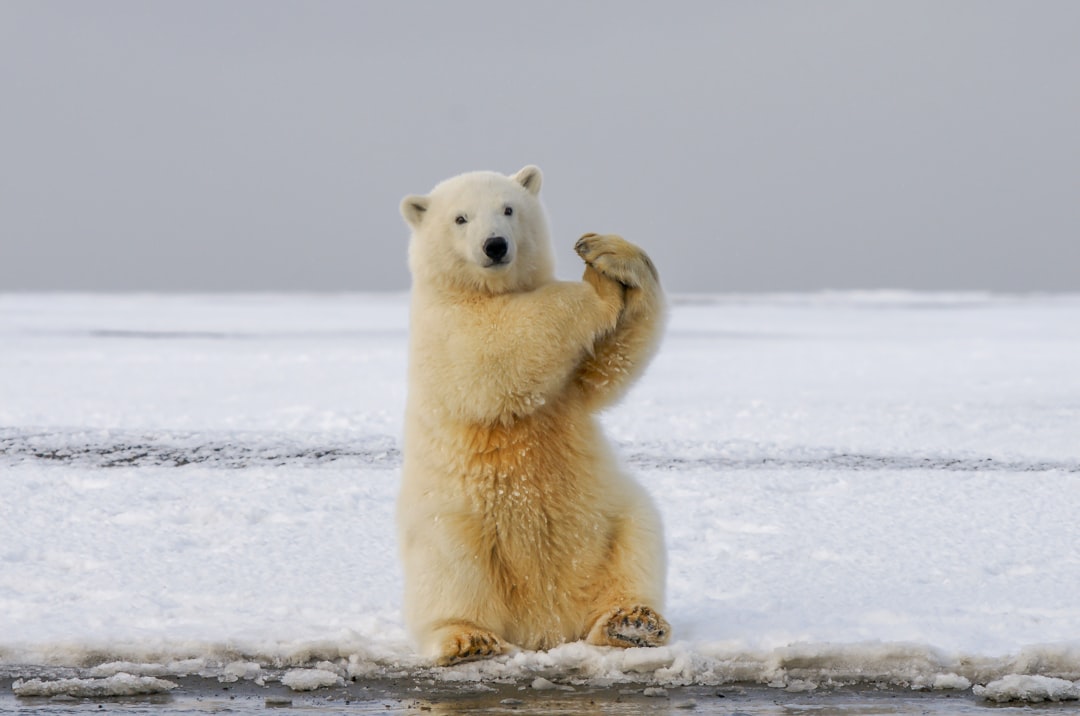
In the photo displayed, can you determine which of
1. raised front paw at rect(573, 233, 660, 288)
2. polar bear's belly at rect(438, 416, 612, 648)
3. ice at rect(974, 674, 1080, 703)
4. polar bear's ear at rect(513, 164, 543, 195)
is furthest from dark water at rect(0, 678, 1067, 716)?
polar bear's ear at rect(513, 164, 543, 195)

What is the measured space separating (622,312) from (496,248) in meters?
0.41

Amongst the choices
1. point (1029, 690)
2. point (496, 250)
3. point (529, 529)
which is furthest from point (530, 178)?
point (1029, 690)

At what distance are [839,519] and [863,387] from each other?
6.56 metres

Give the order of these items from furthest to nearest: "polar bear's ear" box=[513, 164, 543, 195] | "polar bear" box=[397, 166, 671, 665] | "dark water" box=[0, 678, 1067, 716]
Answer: "polar bear's ear" box=[513, 164, 543, 195]
"polar bear" box=[397, 166, 671, 665]
"dark water" box=[0, 678, 1067, 716]

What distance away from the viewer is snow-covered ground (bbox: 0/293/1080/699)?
3.48m

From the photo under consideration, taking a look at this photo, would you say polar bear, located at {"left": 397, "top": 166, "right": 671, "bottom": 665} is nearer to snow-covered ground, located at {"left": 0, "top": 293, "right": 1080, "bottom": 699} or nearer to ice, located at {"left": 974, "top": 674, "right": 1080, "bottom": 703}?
snow-covered ground, located at {"left": 0, "top": 293, "right": 1080, "bottom": 699}

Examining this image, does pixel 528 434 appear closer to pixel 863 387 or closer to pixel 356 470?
pixel 356 470

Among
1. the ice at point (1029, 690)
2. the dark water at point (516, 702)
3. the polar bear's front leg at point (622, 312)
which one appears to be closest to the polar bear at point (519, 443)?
the polar bear's front leg at point (622, 312)

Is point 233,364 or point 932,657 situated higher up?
point 233,364

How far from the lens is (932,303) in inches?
1489

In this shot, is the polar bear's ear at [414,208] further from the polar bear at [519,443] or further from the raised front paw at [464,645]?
the raised front paw at [464,645]

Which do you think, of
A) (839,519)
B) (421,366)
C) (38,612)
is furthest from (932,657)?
(38,612)

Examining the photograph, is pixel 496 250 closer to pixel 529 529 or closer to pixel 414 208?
pixel 414 208

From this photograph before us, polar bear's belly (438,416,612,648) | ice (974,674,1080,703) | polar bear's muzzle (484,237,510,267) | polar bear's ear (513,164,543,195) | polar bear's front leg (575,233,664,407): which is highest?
polar bear's ear (513,164,543,195)
